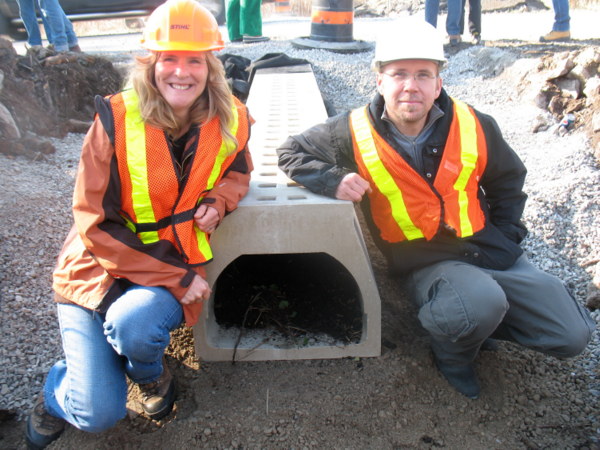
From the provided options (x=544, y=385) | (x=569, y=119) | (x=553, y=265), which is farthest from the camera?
(x=569, y=119)

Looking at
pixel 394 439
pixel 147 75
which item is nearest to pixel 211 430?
pixel 394 439

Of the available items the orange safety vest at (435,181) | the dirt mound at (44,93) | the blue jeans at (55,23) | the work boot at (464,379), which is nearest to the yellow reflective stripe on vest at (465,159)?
the orange safety vest at (435,181)

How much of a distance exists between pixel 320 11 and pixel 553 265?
588 centimetres

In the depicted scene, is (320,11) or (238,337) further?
(320,11)

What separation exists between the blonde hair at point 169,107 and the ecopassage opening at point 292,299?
1.05m

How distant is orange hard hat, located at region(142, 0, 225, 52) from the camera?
7.20 feet

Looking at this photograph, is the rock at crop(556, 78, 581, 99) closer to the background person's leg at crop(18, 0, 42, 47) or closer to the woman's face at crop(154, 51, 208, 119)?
the woman's face at crop(154, 51, 208, 119)

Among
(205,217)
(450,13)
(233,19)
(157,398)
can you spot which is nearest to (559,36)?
(450,13)

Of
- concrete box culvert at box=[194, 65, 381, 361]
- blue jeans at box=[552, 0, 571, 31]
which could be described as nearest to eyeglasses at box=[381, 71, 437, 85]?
concrete box culvert at box=[194, 65, 381, 361]

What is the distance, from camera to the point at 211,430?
2365mm

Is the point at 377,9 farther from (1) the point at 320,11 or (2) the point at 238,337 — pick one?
(2) the point at 238,337

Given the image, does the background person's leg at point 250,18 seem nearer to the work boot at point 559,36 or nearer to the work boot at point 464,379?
the work boot at point 559,36

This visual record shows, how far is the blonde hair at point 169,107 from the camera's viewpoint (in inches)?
86.9

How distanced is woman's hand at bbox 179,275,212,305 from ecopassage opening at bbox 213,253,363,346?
2.09ft
